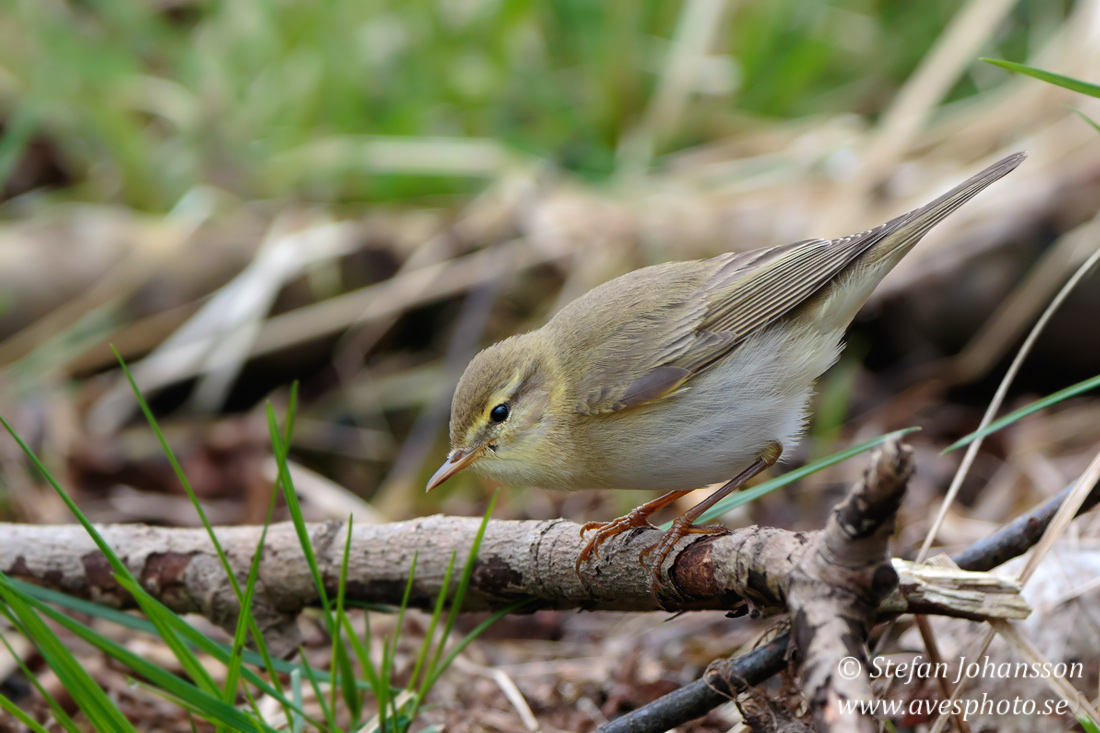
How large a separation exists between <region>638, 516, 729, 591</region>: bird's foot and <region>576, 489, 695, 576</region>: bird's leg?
0.16 m

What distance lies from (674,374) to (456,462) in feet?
2.62

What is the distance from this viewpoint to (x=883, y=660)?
2.58 m

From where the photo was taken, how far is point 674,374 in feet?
9.82

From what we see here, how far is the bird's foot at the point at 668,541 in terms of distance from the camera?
7.70 ft

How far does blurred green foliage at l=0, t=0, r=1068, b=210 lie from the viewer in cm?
647

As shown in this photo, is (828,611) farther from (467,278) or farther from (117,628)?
(467,278)

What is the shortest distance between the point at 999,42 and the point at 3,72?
750cm

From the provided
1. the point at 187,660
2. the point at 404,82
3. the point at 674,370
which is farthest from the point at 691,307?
the point at 404,82

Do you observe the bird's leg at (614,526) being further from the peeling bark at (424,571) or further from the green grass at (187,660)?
the green grass at (187,660)

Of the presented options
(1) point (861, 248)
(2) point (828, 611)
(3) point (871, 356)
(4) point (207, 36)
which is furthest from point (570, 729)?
(4) point (207, 36)

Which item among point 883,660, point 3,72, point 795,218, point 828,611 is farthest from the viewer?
point 3,72

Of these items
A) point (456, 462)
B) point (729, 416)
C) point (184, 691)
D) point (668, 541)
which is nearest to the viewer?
point (184, 691)

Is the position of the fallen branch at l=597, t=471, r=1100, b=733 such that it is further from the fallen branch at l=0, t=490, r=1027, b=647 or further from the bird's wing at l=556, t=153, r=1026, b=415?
the bird's wing at l=556, t=153, r=1026, b=415

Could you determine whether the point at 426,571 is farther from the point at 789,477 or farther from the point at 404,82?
the point at 404,82
